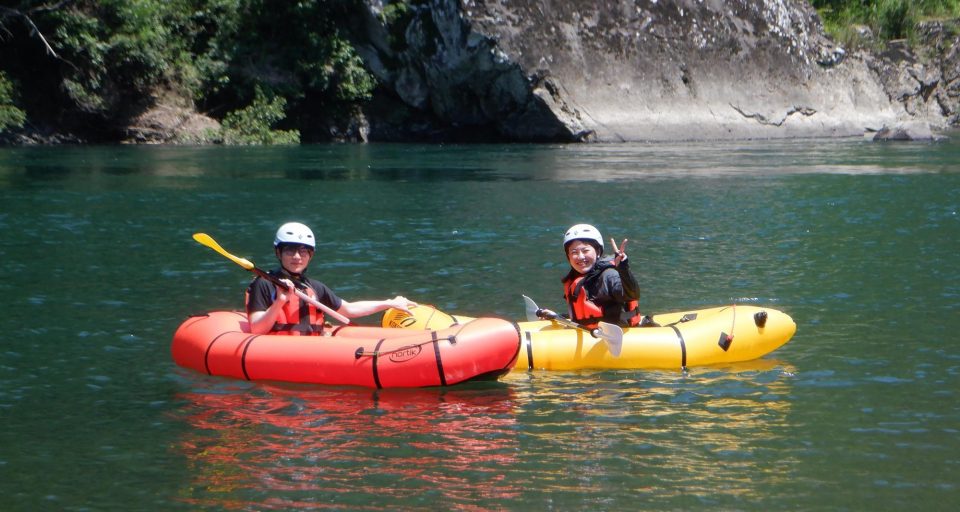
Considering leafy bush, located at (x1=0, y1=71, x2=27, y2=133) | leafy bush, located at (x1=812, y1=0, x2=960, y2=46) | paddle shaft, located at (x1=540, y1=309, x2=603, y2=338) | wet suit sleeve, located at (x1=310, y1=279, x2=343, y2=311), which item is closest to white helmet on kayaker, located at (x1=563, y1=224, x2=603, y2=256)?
paddle shaft, located at (x1=540, y1=309, x2=603, y2=338)

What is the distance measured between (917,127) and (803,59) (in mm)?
4113

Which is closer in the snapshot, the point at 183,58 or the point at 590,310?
the point at 590,310

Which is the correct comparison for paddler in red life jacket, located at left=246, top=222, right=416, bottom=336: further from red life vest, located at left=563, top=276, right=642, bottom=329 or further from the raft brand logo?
red life vest, located at left=563, top=276, right=642, bottom=329

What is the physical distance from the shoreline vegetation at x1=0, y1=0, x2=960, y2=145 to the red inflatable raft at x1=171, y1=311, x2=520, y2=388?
21.9m

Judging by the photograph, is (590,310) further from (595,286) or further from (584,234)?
(584,234)

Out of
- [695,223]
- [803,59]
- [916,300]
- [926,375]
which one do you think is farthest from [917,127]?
[926,375]

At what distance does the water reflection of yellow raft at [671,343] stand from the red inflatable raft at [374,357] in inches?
17.2

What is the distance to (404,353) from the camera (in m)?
7.50

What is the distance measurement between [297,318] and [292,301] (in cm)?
12

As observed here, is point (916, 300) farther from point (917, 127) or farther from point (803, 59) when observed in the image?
point (803, 59)

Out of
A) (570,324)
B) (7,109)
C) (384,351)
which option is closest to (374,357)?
(384,351)

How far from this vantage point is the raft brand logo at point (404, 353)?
747cm

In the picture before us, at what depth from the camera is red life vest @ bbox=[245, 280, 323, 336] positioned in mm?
7996

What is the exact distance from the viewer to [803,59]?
109 feet
